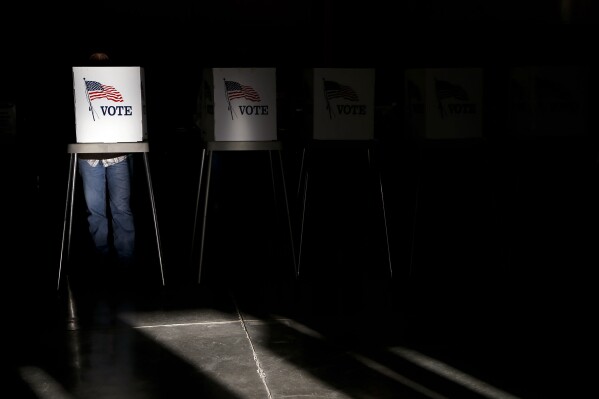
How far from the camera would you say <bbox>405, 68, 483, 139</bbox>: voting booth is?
4.45 metres

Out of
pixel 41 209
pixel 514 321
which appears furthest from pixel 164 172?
pixel 514 321

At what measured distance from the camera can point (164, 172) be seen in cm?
752

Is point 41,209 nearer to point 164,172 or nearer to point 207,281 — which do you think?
point 164,172

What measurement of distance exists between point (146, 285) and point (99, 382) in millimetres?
1480

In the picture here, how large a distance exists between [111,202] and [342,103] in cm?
151

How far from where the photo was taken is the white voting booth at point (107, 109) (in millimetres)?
4180

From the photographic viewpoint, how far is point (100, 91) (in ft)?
13.8

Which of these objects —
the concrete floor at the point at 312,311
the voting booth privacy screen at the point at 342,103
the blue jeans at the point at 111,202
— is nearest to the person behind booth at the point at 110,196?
the blue jeans at the point at 111,202

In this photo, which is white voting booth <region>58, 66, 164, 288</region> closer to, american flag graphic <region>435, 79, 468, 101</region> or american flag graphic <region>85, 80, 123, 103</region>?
Answer: american flag graphic <region>85, 80, 123, 103</region>

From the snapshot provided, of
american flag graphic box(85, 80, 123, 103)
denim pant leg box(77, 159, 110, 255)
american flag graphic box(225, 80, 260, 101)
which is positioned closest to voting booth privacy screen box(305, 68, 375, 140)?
american flag graphic box(225, 80, 260, 101)

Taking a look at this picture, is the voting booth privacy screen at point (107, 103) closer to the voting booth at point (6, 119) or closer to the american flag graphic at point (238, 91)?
the american flag graphic at point (238, 91)

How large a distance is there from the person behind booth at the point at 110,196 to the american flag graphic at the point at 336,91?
125 centimetres

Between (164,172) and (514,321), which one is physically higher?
(164,172)

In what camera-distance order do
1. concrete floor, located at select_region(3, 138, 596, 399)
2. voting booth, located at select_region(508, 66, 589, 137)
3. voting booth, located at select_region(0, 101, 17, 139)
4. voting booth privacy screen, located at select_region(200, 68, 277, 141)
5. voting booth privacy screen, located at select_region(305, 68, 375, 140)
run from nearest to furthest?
concrete floor, located at select_region(3, 138, 596, 399) → voting booth privacy screen, located at select_region(200, 68, 277, 141) → voting booth privacy screen, located at select_region(305, 68, 375, 140) → voting booth, located at select_region(508, 66, 589, 137) → voting booth, located at select_region(0, 101, 17, 139)
